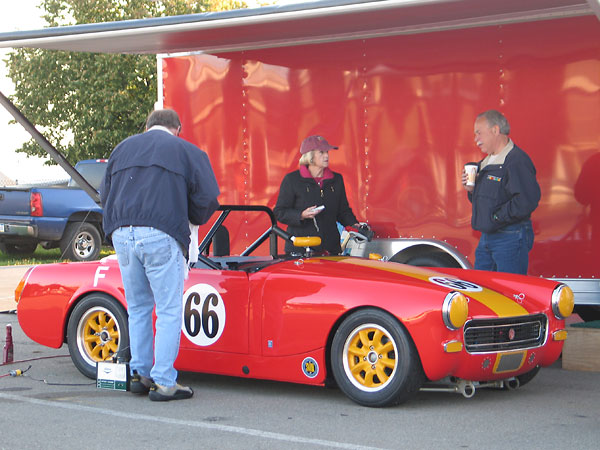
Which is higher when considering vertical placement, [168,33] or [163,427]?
[168,33]

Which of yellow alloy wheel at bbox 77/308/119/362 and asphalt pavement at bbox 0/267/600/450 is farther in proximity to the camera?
yellow alloy wheel at bbox 77/308/119/362

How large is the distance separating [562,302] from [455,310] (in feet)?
3.49

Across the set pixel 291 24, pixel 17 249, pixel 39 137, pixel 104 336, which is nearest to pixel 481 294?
pixel 104 336

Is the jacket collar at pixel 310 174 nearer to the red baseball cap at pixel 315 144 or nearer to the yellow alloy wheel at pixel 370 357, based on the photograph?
the red baseball cap at pixel 315 144

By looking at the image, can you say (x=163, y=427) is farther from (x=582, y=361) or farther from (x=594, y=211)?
(x=594, y=211)

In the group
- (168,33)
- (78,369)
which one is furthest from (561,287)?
(168,33)

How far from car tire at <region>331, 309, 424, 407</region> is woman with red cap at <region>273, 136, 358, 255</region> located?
2120mm

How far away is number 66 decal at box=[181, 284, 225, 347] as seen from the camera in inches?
252

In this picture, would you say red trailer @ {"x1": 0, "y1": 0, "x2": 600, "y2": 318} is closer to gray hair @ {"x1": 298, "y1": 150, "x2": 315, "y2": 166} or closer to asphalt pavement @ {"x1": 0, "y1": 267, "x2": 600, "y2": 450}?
gray hair @ {"x1": 298, "y1": 150, "x2": 315, "y2": 166}

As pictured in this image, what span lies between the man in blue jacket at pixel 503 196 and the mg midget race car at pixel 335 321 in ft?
2.56

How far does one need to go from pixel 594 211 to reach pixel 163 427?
397cm

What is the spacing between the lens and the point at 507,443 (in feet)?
16.3

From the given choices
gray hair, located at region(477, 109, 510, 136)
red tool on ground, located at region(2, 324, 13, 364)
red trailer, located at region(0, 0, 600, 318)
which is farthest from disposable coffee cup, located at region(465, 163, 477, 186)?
red tool on ground, located at region(2, 324, 13, 364)

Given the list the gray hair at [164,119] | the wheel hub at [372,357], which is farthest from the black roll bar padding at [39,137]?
the wheel hub at [372,357]
